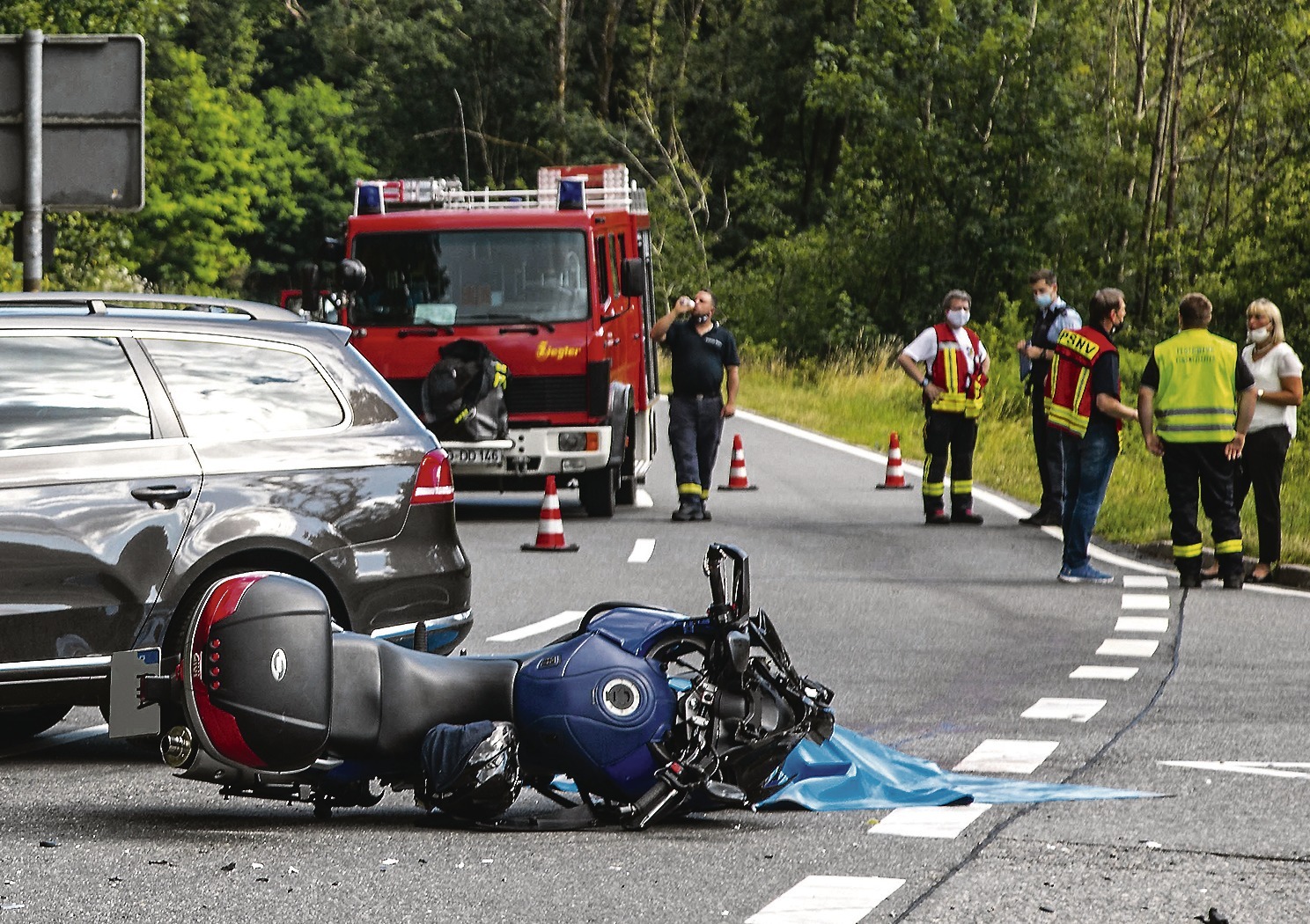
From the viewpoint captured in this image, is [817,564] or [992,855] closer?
[992,855]

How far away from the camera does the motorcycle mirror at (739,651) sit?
5926 millimetres

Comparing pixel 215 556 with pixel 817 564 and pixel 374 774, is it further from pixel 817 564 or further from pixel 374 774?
pixel 817 564

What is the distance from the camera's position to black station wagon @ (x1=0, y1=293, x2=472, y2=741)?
6980mm

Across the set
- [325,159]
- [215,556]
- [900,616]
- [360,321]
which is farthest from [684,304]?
[325,159]

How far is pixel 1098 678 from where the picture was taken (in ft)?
31.9

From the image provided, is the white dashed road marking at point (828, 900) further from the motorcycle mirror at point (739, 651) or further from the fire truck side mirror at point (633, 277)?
the fire truck side mirror at point (633, 277)

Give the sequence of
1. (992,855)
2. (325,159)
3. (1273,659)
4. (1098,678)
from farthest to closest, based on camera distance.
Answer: (325,159) < (1273,659) < (1098,678) < (992,855)

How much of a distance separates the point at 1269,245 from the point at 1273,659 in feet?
90.9

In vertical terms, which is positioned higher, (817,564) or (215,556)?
(215,556)

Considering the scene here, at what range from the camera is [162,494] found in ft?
23.5

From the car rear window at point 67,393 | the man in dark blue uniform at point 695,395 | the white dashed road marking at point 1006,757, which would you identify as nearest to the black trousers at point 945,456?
the man in dark blue uniform at point 695,395

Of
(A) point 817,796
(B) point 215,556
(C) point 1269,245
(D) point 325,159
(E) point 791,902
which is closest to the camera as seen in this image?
(E) point 791,902

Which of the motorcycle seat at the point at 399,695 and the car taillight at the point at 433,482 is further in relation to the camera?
the car taillight at the point at 433,482

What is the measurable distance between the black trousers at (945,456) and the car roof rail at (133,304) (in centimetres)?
974
